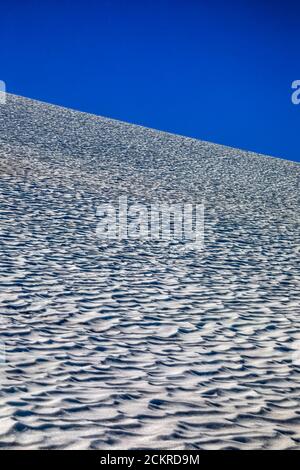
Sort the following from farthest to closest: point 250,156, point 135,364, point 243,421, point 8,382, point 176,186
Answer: point 250,156 < point 176,186 < point 135,364 < point 8,382 < point 243,421

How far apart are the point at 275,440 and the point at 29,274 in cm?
447

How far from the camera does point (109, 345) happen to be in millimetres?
5480

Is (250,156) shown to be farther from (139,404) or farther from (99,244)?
(139,404)

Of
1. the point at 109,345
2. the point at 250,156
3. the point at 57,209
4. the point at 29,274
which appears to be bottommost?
the point at 109,345
